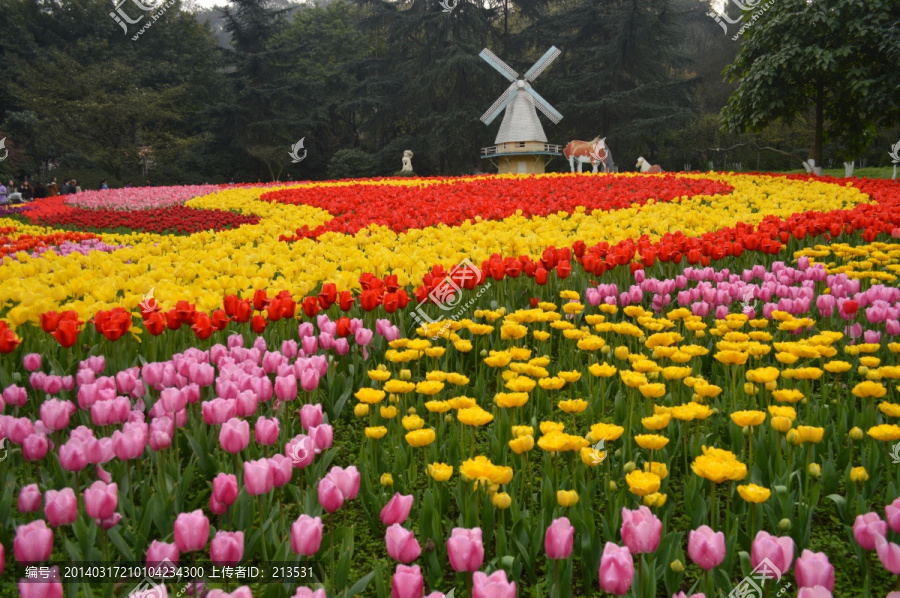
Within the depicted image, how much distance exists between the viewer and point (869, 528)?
5.11ft

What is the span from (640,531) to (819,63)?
52.8ft

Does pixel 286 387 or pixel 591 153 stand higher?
pixel 591 153

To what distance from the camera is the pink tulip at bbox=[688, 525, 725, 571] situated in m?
1.50

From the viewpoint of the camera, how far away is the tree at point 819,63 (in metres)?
14.2

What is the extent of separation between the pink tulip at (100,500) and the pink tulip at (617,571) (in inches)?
51.7

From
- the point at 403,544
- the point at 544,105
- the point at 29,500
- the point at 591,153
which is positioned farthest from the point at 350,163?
the point at 403,544

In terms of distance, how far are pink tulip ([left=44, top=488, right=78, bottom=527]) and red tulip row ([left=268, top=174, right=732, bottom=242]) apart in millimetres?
5700

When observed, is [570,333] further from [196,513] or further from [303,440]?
[196,513]

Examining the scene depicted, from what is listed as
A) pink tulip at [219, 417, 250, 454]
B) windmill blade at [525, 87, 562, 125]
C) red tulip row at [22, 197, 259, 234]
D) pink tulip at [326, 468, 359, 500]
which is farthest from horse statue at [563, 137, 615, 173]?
pink tulip at [326, 468, 359, 500]

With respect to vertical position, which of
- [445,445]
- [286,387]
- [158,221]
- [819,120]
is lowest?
[445,445]

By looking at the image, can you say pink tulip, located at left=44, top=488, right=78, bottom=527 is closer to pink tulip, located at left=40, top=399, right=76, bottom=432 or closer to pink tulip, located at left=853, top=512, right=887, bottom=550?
pink tulip, located at left=40, top=399, right=76, bottom=432

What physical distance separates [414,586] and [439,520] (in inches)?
26.9

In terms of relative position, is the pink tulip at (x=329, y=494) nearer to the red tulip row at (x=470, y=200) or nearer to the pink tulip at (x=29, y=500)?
the pink tulip at (x=29, y=500)

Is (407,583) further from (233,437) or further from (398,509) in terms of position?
(233,437)
